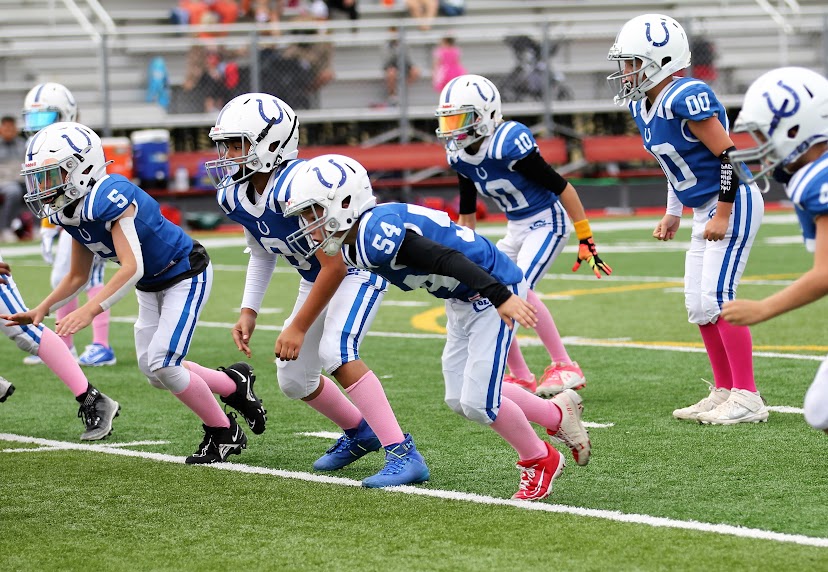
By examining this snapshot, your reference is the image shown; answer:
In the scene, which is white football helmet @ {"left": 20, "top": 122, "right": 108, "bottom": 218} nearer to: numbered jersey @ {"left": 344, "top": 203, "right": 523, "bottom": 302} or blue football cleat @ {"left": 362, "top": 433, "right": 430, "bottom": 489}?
numbered jersey @ {"left": 344, "top": 203, "right": 523, "bottom": 302}

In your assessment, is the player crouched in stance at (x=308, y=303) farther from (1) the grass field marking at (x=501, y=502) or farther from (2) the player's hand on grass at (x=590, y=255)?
(2) the player's hand on grass at (x=590, y=255)

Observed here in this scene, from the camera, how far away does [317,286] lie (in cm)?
513

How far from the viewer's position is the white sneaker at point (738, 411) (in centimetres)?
624

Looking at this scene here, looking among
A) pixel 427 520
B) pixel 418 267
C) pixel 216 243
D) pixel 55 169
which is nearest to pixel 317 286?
pixel 418 267

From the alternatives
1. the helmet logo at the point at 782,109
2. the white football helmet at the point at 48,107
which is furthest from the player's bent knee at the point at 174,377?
the white football helmet at the point at 48,107

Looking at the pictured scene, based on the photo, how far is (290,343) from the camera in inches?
202

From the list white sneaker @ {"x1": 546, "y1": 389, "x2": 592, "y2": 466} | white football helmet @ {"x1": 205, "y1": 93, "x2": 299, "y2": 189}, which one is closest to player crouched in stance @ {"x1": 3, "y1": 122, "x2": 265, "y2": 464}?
white football helmet @ {"x1": 205, "y1": 93, "x2": 299, "y2": 189}

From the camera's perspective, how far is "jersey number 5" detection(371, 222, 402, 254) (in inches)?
183

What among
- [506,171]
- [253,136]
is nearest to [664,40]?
[506,171]

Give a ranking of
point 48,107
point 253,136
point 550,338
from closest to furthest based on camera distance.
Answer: point 253,136
point 550,338
point 48,107

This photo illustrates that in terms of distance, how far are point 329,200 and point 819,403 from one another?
175cm

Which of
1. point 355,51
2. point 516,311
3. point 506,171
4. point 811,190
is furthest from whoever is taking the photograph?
point 355,51

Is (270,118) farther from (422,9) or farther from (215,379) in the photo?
(422,9)

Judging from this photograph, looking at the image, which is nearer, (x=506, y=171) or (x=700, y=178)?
(x=700, y=178)
